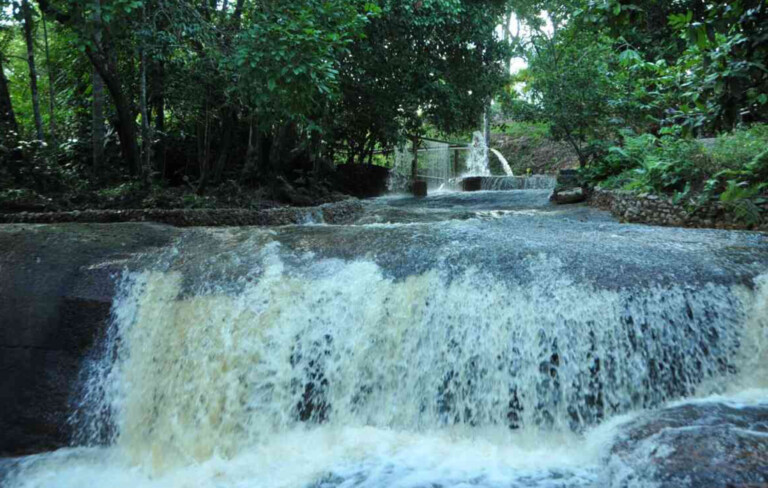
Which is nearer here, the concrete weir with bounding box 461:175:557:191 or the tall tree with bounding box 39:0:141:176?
the tall tree with bounding box 39:0:141:176

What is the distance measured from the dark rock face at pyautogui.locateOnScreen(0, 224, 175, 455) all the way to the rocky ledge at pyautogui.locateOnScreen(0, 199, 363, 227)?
2.08m

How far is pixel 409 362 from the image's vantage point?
444cm

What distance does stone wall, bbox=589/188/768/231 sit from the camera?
6742mm

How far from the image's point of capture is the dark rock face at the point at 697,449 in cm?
275

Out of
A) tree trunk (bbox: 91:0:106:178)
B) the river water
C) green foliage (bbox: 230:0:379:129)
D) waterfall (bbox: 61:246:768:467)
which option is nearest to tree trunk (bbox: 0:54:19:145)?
tree trunk (bbox: 91:0:106:178)

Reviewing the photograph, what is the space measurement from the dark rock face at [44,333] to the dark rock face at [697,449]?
441cm

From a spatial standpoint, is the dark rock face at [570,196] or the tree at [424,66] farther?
the tree at [424,66]

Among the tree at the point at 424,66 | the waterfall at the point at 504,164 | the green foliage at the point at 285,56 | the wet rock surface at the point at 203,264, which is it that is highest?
the tree at the point at 424,66

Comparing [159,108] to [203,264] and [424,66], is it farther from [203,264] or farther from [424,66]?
[203,264]

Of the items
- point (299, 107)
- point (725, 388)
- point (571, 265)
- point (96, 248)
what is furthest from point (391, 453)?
point (299, 107)

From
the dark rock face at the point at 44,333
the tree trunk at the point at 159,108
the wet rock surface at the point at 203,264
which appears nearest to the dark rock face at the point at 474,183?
the tree trunk at the point at 159,108

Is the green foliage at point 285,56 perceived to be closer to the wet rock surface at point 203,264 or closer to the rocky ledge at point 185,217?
the rocky ledge at point 185,217

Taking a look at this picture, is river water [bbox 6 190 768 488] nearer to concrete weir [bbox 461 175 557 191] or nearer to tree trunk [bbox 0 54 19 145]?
tree trunk [bbox 0 54 19 145]

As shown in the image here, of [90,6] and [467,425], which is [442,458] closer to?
[467,425]
